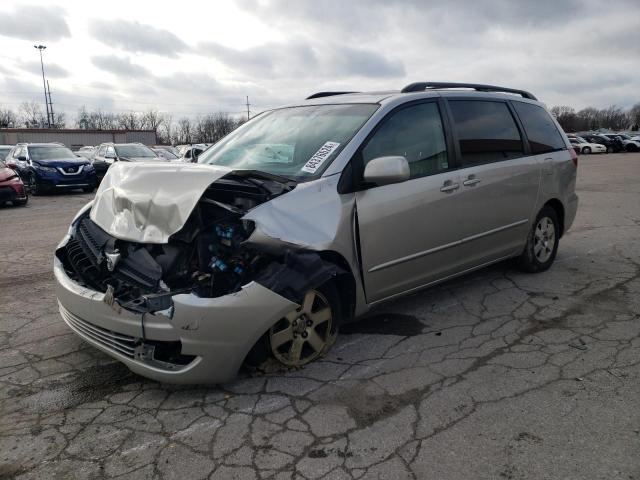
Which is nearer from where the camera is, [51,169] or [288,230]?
[288,230]

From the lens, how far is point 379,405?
2.91 m

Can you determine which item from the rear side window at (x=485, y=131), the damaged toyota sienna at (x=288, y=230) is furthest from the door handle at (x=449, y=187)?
the rear side window at (x=485, y=131)

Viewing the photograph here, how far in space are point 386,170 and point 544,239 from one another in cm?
284

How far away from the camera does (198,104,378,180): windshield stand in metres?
3.59

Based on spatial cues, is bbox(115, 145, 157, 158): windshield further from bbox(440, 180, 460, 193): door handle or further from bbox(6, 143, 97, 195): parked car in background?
bbox(440, 180, 460, 193): door handle

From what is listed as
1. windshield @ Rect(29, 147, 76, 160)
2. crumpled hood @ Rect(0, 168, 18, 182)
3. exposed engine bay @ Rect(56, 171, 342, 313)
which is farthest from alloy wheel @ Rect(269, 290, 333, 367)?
windshield @ Rect(29, 147, 76, 160)

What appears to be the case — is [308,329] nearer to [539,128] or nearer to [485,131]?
[485,131]

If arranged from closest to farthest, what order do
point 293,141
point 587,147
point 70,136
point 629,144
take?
point 293,141 → point 587,147 → point 629,144 → point 70,136

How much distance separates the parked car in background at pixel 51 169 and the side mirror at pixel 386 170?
1452 cm

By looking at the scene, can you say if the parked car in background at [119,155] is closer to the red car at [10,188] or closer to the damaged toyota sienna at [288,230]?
the red car at [10,188]

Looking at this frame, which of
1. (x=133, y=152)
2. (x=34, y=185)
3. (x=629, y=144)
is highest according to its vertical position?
(x=133, y=152)

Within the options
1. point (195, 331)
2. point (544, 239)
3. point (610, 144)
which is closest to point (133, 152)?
point (544, 239)

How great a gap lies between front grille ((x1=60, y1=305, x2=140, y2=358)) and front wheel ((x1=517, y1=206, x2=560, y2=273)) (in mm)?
3909

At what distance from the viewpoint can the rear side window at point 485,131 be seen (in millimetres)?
4285
